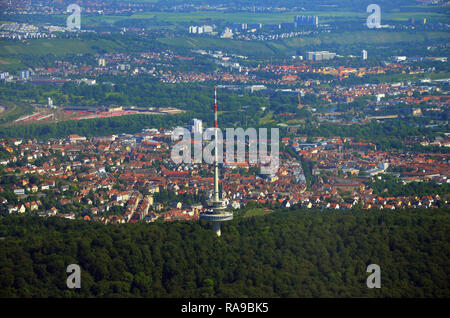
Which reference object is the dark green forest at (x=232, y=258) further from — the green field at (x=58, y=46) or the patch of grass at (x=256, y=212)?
the green field at (x=58, y=46)

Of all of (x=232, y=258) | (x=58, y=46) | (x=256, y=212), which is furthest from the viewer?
(x=58, y=46)

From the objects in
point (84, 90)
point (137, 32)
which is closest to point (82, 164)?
point (84, 90)

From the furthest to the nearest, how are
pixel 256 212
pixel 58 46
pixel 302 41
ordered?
pixel 302 41 → pixel 58 46 → pixel 256 212

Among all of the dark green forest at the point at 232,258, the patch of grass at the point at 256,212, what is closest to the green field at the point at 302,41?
the patch of grass at the point at 256,212

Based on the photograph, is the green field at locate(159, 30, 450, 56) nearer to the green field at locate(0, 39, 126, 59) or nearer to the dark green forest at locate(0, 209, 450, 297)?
the green field at locate(0, 39, 126, 59)

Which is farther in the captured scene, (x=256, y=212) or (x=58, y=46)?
(x=58, y=46)

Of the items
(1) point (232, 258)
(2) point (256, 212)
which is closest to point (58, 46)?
(2) point (256, 212)

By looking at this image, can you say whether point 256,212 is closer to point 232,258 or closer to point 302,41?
point 232,258

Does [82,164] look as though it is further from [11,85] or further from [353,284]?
[11,85]
